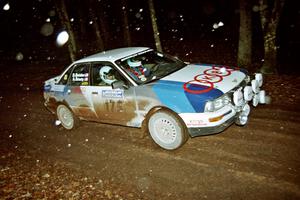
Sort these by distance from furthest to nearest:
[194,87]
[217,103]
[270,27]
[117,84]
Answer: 1. [270,27]
2. [117,84]
3. [194,87]
4. [217,103]

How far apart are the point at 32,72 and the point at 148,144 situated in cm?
1382

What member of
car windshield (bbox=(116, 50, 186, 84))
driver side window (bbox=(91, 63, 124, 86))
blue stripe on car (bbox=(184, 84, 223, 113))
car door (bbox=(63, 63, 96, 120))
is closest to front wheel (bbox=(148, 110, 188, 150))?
blue stripe on car (bbox=(184, 84, 223, 113))

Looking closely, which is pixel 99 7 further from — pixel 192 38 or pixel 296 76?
pixel 296 76

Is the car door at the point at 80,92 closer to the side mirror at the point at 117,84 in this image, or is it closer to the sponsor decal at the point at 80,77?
the sponsor decal at the point at 80,77

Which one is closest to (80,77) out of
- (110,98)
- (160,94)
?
(110,98)

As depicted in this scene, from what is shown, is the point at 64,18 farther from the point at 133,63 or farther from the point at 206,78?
the point at 206,78

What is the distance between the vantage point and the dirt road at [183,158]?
4.37 meters

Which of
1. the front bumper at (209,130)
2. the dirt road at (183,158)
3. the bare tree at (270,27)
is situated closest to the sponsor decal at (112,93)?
the dirt road at (183,158)

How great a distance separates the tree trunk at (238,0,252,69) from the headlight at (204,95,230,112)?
5821 millimetres

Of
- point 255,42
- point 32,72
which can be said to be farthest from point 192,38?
point 32,72

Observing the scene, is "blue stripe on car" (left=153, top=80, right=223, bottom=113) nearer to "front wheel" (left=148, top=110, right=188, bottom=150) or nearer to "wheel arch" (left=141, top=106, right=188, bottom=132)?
"wheel arch" (left=141, top=106, right=188, bottom=132)

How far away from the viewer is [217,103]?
493 cm

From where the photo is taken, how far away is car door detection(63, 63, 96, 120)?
652 cm

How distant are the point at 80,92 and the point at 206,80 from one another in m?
3.04
